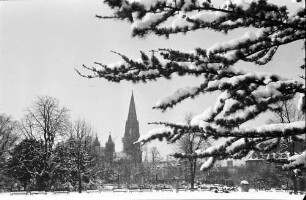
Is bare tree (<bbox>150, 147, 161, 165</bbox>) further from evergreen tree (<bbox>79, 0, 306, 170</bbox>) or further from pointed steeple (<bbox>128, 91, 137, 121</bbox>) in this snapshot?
evergreen tree (<bbox>79, 0, 306, 170</bbox>)

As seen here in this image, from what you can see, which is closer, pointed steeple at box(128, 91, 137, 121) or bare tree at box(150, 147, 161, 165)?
bare tree at box(150, 147, 161, 165)

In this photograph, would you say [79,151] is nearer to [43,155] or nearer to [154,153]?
[43,155]

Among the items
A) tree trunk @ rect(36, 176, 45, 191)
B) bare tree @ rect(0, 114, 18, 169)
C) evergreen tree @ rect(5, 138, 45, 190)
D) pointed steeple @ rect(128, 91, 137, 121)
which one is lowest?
tree trunk @ rect(36, 176, 45, 191)

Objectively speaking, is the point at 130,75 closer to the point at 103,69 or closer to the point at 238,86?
the point at 103,69

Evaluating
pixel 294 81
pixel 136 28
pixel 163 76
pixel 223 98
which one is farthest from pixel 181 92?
pixel 294 81

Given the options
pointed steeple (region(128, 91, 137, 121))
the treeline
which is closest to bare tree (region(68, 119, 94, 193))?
the treeline

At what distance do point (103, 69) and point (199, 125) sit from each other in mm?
1323

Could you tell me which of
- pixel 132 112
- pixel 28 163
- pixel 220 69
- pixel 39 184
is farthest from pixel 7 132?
pixel 132 112

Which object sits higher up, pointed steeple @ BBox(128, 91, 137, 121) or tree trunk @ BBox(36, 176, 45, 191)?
pointed steeple @ BBox(128, 91, 137, 121)

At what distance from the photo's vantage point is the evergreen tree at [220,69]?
3.36m

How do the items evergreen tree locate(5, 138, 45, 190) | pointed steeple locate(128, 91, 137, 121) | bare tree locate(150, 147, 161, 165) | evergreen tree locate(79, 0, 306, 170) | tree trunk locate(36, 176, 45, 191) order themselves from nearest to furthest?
1. evergreen tree locate(79, 0, 306, 170)
2. tree trunk locate(36, 176, 45, 191)
3. evergreen tree locate(5, 138, 45, 190)
4. bare tree locate(150, 147, 161, 165)
5. pointed steeple locate(128, 91, 137, 121)

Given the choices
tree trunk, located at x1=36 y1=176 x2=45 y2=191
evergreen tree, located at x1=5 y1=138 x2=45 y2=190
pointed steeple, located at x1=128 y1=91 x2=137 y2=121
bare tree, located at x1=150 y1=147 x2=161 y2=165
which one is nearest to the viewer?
tree trunk, located at x1=36 y1=176 x2=45 y2=191

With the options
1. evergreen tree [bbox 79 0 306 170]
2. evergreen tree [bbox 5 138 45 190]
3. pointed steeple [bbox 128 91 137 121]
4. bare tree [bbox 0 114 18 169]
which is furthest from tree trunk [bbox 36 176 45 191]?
pointed steeple [bbox 128 91 137 121]

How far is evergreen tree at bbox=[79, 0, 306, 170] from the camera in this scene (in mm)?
3357
